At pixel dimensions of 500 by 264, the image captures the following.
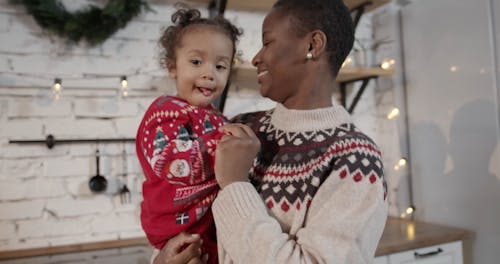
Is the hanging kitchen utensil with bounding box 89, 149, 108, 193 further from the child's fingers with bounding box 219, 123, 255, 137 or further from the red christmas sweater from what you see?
the child's fingers with bounding box 219, 123, 255, 137

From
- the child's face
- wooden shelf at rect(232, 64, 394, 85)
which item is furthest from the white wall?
the child's face

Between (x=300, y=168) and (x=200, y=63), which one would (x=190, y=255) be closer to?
(x=300, y=168)

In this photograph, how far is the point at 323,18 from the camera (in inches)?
30.7

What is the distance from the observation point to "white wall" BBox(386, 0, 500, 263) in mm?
1682

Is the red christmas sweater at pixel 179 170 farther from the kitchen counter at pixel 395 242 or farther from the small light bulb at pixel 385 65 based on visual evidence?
the small light bulb at pixel 385 65

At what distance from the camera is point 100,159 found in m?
1.71

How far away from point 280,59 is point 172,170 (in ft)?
0.96

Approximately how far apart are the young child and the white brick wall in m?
0.83

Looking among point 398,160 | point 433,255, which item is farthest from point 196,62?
point 398,160

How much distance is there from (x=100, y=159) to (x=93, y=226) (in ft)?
0.90

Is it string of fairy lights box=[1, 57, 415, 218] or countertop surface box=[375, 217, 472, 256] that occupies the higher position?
string of fairy lights box=[1, 57, 415, 218]

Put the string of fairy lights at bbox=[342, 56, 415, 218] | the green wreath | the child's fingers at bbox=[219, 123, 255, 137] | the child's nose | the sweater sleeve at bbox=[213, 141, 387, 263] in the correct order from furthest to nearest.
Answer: the string of fairy lights at bbox=[342, 56, 415, 218]
the green wreath
the child's nose
the child's fingers at bbox=[219, 123, 255, 137]
the sweater sleeve at bbox=[213, 141, 387, 263]

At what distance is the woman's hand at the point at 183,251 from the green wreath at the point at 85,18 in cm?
106

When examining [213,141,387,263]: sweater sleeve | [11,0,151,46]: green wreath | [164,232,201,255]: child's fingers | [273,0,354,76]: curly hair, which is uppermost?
[11,0,151,46]: green wreath
